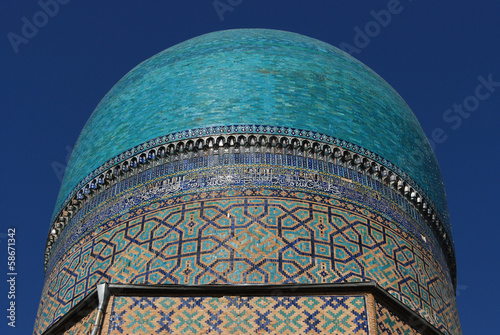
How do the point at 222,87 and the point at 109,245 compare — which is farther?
the point at 222,87

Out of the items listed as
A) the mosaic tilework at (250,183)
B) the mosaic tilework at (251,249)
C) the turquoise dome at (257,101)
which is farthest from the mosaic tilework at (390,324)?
the turquoise dome at (257,101)

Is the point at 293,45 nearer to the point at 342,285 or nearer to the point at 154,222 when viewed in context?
the point at 154,222

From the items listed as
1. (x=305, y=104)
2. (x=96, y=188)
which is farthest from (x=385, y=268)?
(x=96, y=188)

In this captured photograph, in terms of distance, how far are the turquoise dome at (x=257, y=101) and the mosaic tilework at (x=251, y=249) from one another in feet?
2.42

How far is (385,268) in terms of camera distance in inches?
215

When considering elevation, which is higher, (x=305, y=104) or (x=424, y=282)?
(x=305, y=104)

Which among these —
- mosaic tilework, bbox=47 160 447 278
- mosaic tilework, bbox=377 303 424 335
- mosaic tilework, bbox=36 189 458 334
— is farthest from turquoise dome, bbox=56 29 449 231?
mosaic tilework, bbox=377 303 424 335

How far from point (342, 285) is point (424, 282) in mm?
1058

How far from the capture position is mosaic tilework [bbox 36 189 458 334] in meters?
5.19

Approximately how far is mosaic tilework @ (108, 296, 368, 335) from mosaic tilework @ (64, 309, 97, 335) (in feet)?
0.63

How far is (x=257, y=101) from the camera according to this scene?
20.4 ft

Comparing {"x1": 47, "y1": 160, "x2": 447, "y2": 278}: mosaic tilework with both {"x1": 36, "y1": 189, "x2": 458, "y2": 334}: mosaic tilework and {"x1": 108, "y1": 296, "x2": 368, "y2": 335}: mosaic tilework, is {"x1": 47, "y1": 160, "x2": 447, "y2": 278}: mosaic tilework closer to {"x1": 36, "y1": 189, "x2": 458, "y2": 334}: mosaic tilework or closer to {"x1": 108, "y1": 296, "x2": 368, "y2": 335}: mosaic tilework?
{"x1": 36, "y1": 189, "x2": 458, "y2": 334}: mosaic tilework

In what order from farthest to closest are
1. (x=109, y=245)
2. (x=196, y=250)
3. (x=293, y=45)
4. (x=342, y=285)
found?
(x=293, y=45)
(x=109, y=245)
(x=196, y=250)
(x=342, y=285)

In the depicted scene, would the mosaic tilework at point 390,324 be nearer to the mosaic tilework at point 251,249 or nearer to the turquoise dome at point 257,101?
the mosaic tilework at point 251,249
